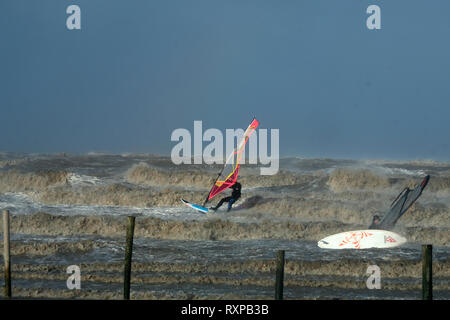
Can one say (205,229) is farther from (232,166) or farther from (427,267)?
(427,267)

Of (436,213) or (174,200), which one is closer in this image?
(436,213)

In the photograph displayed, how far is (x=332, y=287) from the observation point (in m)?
18.8

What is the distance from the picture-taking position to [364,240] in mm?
24391

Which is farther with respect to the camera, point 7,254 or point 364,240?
point 364,240

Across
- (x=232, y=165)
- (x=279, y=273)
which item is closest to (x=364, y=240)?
(x=232, y=165)

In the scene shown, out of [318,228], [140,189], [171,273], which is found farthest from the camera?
[140,189]

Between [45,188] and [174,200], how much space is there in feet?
25.1

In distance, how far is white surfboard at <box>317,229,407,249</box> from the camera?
79.7 feet

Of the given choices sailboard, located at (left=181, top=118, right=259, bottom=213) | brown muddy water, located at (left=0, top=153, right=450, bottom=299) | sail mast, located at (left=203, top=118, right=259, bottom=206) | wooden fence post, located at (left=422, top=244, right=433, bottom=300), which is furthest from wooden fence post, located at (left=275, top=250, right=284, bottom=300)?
sailboard, located at (left=181, top=118, right=259, bottom=213)

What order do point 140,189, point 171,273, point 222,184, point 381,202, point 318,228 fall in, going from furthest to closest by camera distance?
point 140,189 → point 381,202 → point 222,184 → point 318,228 → point 171,273

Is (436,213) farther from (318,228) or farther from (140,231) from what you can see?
(140,231)

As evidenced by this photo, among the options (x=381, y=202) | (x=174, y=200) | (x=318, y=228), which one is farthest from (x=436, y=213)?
(x=174, y=200)
